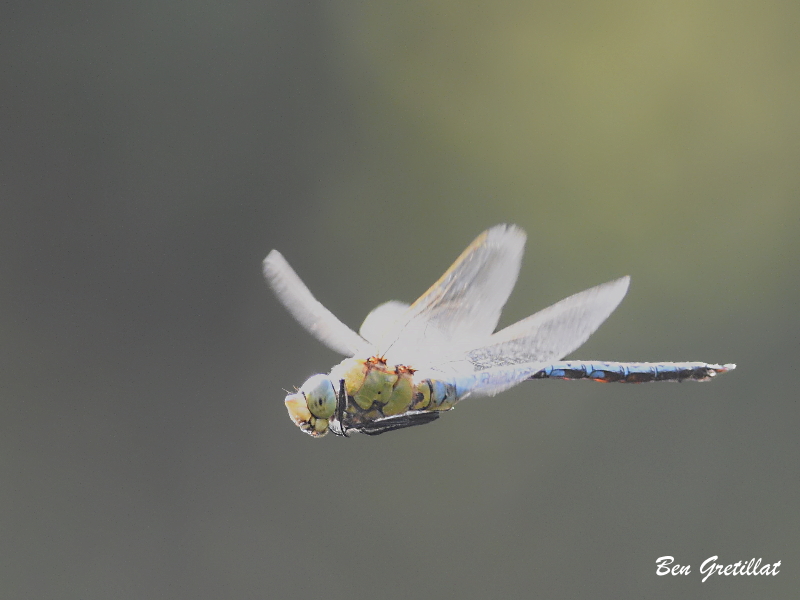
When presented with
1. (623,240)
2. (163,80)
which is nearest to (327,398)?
(623,240)

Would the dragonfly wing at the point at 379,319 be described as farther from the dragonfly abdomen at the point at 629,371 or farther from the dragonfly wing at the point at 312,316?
the dragonfly abdomen at the point at 629,371

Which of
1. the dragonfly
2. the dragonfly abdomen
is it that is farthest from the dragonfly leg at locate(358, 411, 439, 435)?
the dragonfly abdomen

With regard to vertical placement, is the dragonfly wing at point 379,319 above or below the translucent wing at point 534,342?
above

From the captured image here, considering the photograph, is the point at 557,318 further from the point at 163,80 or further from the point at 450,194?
the point at 163,80

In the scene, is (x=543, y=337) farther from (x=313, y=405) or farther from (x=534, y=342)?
(x=313, y=405)

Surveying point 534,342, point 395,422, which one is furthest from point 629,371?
point 395,422

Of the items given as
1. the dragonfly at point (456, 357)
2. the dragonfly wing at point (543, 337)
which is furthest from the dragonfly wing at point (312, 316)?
the dragonfly wing at point (543, 337)
